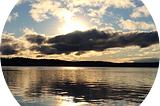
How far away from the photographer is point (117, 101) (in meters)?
28.6

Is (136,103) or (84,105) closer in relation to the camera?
(84,105)

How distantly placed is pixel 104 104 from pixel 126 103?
138 inches

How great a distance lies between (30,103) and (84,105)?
307 inches

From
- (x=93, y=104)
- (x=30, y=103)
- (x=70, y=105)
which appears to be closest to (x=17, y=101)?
(x=30, y=103)

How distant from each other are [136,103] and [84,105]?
7.94m

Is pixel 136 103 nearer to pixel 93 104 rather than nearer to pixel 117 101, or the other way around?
pixel 117 101

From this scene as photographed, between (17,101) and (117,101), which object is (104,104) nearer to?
(117,101)

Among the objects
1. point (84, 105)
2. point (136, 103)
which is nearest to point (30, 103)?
point (84, 105)

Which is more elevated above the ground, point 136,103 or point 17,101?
point 17,101

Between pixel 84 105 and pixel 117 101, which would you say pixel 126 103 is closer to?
pixel 117 101

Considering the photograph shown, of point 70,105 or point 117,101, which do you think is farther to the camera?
point 117,101

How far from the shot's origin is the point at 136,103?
90.3ft

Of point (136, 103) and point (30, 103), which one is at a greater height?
point (30, 103)

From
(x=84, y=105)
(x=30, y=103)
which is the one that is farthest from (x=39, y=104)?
(x=84, y=105)
